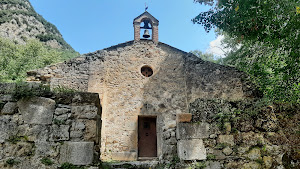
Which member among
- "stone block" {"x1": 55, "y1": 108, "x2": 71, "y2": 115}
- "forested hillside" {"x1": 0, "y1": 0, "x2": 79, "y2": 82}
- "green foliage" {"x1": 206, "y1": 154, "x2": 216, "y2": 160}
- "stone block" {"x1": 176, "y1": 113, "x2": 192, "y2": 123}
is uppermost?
"forested hillside" {"x1": 0, "y1": 0, "x2": 79, "y2": 82}

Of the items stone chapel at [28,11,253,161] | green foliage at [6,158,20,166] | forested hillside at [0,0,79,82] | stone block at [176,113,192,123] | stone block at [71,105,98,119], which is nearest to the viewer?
green foliage at [6,158,20,166]

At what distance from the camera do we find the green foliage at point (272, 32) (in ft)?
13.2

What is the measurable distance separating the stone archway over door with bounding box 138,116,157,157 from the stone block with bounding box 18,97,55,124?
6447 mm

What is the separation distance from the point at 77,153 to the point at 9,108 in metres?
1.08

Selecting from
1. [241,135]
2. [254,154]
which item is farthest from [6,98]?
[254,154]

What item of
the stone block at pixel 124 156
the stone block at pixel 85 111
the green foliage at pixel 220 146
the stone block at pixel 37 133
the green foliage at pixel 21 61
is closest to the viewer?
the stone block at pixel 37 133

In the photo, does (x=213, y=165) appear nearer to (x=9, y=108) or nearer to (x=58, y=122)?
(x=58, y=122)

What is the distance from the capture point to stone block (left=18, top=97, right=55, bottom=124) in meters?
3.06

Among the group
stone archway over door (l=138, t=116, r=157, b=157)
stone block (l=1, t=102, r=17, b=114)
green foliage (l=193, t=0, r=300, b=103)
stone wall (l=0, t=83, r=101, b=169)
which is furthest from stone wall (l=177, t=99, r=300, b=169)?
stone archway over door (l=138, t=116, r=157, b=157)

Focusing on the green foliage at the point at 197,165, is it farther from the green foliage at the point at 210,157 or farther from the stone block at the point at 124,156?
the stone block at the point at 124,156

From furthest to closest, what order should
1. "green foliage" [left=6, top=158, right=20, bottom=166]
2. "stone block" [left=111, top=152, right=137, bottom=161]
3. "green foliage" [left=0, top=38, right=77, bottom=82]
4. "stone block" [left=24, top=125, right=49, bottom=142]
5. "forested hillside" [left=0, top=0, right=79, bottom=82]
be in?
1. "forested hillside" [left=0, top=0, right=79, bottom=82]
2. "green foliage" [left=0, top=38, right=77, bottom=82]
3. "stone block" [left=111, top=152, right=137, bottom=161]
4. "stone block" [left=24, top=125, right=49, bottom=142]
5. "green foliage" [left=6, top=158, right=20, bottom=166]

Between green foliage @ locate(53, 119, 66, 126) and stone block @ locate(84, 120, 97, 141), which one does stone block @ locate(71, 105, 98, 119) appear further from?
green foliage @ locate(53, 119, 66, 126)

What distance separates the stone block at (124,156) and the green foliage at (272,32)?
5303 mm

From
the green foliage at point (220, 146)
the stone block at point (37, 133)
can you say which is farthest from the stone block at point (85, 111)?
the green foliage at point (220, 146)
